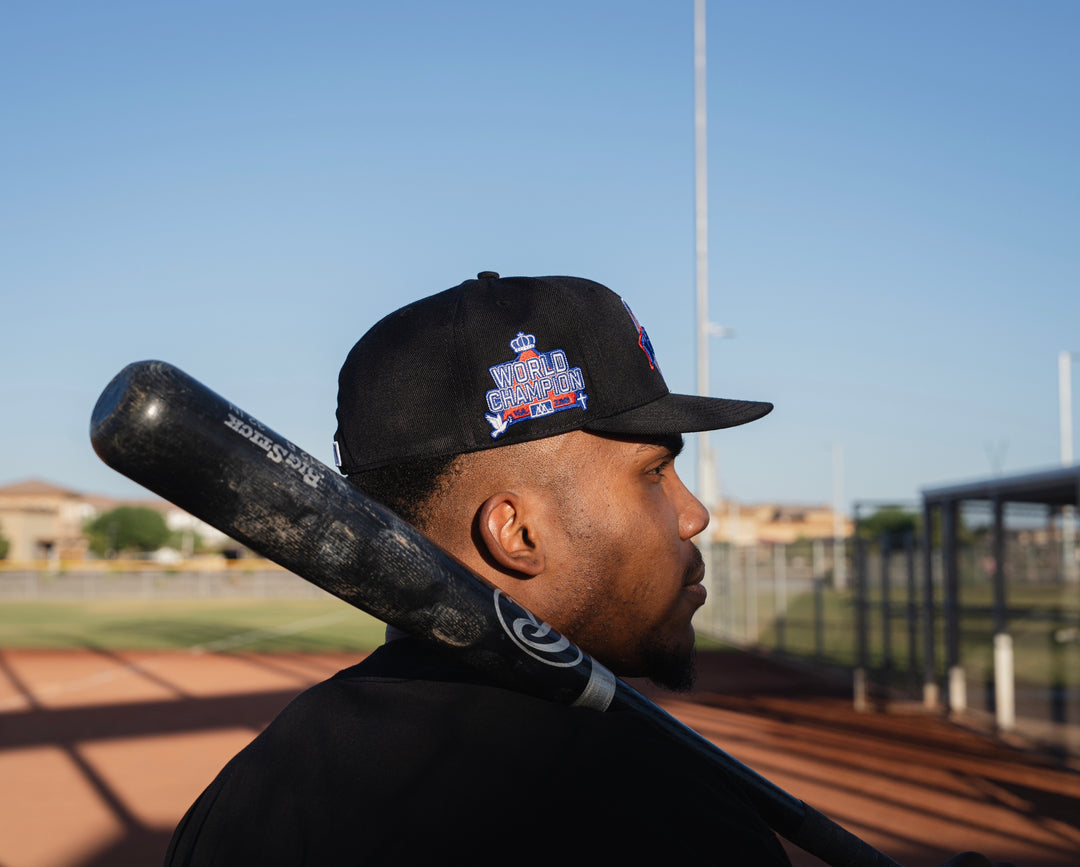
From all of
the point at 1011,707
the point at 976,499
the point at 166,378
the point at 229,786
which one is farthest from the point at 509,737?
the point at 976,499

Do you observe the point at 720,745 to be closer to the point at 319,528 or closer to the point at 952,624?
the point at 952,624

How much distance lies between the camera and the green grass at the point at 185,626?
80.9 ft

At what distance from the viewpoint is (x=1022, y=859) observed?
717 cm

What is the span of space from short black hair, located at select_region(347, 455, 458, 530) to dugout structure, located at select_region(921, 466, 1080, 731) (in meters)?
10.9

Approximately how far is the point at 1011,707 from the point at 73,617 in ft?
99.8

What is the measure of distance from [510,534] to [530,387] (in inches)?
8.2

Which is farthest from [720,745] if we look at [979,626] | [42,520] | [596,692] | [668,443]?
[42,520]

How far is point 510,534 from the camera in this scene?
4.78 ft

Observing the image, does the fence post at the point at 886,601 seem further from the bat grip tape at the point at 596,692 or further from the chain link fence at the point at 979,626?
the bat grip tape at the point at 596,692

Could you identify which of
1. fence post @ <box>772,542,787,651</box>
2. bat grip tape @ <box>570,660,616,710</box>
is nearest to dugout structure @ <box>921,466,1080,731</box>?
fence post @ <box>772,542,787,651</box>

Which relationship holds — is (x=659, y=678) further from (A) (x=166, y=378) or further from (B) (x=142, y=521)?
(B) (x=142, y=521)

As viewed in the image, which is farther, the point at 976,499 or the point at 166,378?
the point at 976,499

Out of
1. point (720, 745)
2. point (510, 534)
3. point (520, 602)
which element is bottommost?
point (720, 745)

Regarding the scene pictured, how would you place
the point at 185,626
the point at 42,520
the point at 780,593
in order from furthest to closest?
the point at 42,520 → the point at 185,626 → the point at 780,593
